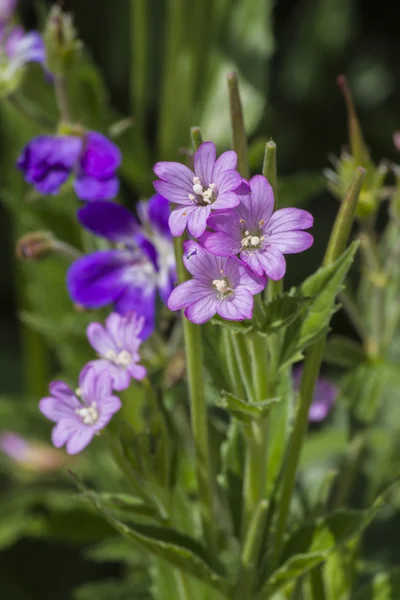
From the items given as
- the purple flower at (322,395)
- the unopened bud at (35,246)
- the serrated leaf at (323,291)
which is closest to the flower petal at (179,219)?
the serrated leaf at (323,291)

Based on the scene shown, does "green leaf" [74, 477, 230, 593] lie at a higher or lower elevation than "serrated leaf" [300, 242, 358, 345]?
lower

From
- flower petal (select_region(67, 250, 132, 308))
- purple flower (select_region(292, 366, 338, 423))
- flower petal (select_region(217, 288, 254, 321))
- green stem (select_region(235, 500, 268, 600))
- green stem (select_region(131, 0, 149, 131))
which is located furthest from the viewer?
green stem (select_region(131, 0, 149, 131))

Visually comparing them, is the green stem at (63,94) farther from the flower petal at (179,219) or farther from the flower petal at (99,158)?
the flower petal at (179,219)

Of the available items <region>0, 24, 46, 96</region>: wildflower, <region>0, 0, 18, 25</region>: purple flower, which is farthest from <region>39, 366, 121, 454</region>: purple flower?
A: <region>0, 0, 18, 25</region>: purple flower

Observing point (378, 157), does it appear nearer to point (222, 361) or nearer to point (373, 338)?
point (373, 338)

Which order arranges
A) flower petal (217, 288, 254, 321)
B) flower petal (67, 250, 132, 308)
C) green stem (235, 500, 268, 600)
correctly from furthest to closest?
flower petal (67, 250, 132, 308)
green stem (235, 500, 268, 600)
flower petal (217, 288, 254, 321)

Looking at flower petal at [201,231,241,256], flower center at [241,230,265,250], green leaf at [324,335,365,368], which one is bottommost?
green leaf at [324,335,365,368]

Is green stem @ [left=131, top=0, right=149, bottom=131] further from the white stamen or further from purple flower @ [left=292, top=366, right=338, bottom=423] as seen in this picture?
the white stamen

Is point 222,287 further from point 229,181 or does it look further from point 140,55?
point 140,55
